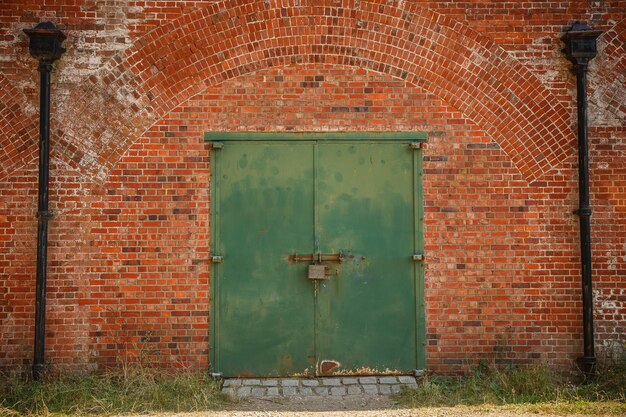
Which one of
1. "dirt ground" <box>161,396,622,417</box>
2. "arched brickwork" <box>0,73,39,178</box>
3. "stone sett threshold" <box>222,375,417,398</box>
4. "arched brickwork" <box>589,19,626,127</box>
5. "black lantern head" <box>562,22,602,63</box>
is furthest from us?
"arched brickwork" <box>589,19,626,127</box>

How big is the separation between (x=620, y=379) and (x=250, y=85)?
17.5ft

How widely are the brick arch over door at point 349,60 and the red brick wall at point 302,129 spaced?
17mm

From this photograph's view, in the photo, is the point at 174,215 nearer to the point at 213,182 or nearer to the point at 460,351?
the point at 213,182

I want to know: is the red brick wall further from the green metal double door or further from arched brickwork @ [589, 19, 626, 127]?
the green metal double door

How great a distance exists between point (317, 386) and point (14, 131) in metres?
4.55

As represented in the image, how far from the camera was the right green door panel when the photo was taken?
24.2 feet

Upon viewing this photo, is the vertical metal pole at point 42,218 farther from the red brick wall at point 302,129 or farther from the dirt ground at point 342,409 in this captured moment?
the dirt ground at point 342,409

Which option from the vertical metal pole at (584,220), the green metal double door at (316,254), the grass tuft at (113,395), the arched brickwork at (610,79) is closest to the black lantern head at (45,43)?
the green metal double door at (316,254)

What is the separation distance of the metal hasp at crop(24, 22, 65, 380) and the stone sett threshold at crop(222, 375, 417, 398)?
2137 millimetres

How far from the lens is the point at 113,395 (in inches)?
261

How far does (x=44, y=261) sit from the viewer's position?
711 centimetres

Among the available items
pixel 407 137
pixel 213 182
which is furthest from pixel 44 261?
pixel 407 137

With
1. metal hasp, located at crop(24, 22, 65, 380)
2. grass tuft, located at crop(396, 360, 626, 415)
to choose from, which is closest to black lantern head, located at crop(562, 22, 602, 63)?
grass tuft, located at crop(396, 360, 626, 415)

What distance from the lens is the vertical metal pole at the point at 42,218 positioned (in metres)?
7.03
